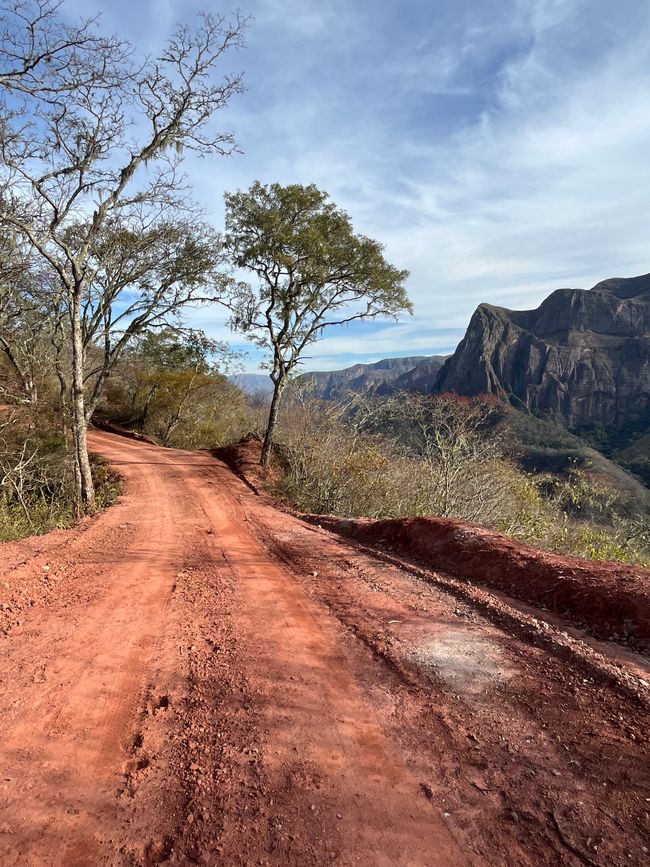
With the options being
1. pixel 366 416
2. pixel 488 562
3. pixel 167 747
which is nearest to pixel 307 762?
pixel 167 747

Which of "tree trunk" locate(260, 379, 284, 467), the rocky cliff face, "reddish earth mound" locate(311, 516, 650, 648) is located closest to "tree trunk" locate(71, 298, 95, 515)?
"reddish earth mound" locate(311, 516, 650, 648)

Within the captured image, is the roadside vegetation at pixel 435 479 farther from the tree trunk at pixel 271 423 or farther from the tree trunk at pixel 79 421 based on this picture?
the tree trunk at pixel 79 421

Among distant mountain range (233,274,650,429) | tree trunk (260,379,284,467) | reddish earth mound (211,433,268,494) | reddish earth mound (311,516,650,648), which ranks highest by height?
distant mountain range (233,274,650,429)

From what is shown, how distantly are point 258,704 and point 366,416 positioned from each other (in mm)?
10227

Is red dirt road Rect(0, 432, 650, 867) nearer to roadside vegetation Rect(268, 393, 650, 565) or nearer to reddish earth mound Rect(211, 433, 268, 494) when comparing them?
roadside vegetation Rect(268, 393, 650, 565)

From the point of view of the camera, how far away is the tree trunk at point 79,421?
8.75 meters

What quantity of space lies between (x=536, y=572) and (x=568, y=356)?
10832cm

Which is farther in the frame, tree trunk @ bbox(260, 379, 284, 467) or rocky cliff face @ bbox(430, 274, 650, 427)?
rocky cliff face @ bbox(430, 274, 650, 427)

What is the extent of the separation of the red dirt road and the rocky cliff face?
9125 centimetres

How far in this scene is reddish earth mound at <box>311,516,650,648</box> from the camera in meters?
4.20

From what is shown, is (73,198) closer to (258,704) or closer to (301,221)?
(301,221)

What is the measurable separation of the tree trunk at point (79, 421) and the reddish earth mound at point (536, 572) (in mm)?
5489

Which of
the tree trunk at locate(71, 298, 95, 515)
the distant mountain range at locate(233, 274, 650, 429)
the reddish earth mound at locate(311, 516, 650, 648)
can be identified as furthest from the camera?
the distant mountain range at locate(233, 274, 650, 429)

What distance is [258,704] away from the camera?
9.93 feet
